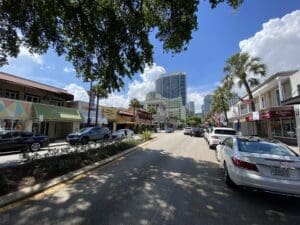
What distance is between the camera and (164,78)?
168 metres

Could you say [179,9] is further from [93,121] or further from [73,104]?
[93,121]

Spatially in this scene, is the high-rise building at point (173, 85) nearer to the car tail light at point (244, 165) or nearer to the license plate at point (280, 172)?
the car tail light at point (244, 165)

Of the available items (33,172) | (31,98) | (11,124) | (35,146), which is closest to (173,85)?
(31,98)

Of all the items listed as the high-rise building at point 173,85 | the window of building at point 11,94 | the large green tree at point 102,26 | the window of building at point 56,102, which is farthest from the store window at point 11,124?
the high-rise building at point 173,85

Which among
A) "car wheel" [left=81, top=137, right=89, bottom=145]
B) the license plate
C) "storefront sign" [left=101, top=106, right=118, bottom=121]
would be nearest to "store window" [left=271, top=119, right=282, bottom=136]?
"car wheel" [left=81, top=137, right=89, bottom=145]

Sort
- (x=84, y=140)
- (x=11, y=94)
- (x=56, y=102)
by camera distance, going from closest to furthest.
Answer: (x=84, y=140)
(x=11, y=94)
(x=56, y=102)

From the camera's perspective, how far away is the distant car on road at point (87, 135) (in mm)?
22422

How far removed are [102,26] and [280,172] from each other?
29.5ft

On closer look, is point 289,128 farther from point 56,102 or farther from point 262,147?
point 56,102

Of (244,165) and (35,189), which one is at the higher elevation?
(244,165)

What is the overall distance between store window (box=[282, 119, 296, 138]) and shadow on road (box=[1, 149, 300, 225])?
17724mm

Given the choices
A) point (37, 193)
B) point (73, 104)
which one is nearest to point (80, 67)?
point (37, 193)

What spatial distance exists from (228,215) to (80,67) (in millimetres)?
10851

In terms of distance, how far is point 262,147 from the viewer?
6574 mm
